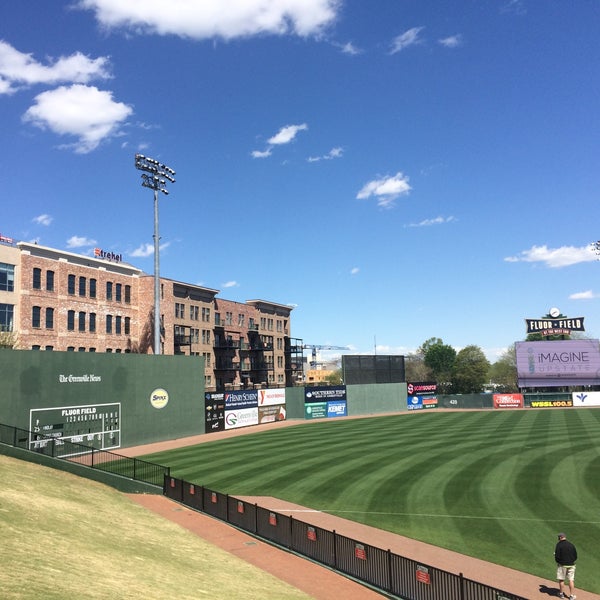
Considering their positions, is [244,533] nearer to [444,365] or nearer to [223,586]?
[223,586]

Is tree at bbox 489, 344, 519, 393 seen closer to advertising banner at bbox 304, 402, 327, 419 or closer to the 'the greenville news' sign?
the 'the greenville news' sign

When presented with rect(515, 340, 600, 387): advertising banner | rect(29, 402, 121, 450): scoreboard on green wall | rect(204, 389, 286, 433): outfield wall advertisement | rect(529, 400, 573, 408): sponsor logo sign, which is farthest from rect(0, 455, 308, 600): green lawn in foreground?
rect(515, 340, 600, 387): advertising banner

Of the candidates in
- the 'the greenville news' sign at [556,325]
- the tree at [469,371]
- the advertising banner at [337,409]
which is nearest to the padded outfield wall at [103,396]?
the advertising banner at [337,409]

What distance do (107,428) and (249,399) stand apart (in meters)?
23.4

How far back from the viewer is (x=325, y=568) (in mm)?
16266

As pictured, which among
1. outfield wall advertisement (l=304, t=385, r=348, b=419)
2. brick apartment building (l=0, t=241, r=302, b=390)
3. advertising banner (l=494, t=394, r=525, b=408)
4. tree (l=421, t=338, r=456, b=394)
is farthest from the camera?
tree (l=421, t=338, r=456, b=394)

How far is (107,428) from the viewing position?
136 feet

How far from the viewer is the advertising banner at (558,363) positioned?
89.1 m

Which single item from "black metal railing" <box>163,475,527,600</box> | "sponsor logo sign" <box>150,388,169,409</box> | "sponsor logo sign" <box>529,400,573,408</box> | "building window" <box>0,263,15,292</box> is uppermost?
"building window" <box>0,263,15,292</box>

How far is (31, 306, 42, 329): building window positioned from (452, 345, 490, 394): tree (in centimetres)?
9801

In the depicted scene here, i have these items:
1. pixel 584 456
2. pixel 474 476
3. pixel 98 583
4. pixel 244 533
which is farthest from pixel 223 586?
pixel 584 456

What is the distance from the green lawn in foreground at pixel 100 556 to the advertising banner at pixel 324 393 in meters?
52.5

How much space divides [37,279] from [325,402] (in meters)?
41.6

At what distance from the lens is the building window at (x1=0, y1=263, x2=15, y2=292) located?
51844 mm
